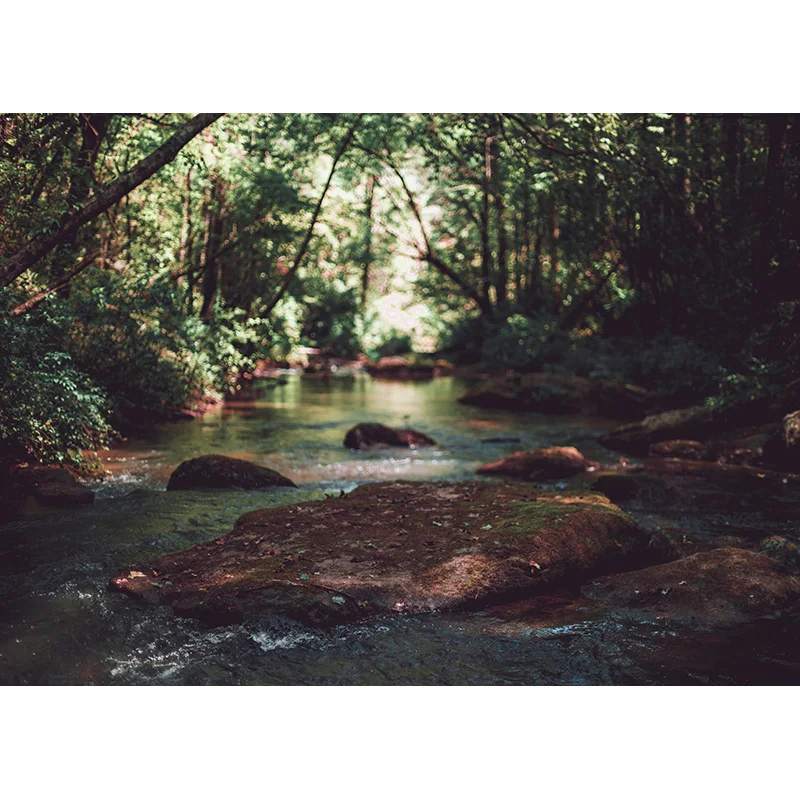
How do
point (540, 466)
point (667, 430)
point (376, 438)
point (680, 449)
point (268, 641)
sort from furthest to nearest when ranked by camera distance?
1. point (376, 438)
2. point (667, 430)
3. point (680, 449)
4. point (540, 466)
5. point (268, 641)

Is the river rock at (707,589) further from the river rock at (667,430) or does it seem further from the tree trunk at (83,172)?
the tree trunk at (83,172)

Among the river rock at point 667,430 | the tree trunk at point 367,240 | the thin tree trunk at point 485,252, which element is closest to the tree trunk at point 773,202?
the river rock at point 667,430

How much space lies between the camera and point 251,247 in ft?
53.1

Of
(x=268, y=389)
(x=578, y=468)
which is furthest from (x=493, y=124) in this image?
(x=268, y=389)

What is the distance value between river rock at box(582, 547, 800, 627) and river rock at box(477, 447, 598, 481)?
409 centimetres

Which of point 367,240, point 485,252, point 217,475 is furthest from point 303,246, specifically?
point 367,240

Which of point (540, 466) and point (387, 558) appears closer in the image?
point (387, 558)

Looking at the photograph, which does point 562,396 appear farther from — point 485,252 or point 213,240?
point 485,252

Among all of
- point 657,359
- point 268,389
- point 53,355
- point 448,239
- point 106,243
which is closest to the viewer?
point 53,355

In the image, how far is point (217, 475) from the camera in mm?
8008

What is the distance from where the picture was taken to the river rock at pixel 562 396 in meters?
15.1

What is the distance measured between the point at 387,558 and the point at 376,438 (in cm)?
593
